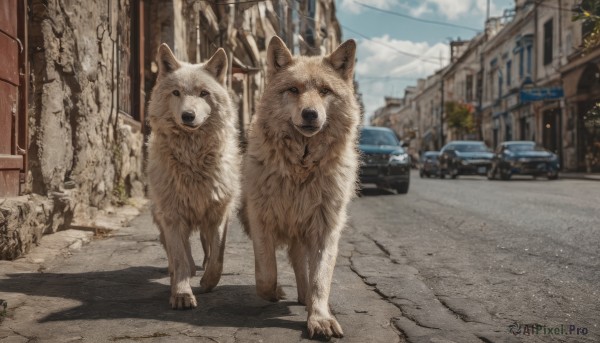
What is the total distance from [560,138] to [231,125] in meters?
30.7

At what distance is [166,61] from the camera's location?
4.30 meters

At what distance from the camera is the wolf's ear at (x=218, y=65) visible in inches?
176

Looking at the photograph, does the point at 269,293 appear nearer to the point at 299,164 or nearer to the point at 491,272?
the point at 299,164

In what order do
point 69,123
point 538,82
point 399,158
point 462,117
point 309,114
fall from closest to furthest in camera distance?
point 309,114, point 69,123, point 399,158, point 538,82, point 462,117

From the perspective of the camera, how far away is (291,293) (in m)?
4.05

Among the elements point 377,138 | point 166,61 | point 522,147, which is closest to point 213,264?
point 166,61

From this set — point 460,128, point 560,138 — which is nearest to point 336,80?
point 560,138

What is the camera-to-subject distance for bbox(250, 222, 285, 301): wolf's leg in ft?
11.6

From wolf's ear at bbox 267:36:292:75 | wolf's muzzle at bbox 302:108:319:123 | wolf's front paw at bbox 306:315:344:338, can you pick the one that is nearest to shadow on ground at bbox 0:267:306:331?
wolf's front paw at bbox 306:315:344:338

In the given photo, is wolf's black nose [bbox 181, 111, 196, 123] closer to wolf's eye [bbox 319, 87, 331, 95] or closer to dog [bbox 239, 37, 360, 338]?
dog [bbox 239, 37, 360, 338]

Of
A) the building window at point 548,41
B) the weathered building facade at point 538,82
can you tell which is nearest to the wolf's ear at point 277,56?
the weathered building facade at point 538,82

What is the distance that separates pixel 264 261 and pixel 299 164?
66cm

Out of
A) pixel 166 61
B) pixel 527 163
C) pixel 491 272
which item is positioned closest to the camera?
pixel 166 61

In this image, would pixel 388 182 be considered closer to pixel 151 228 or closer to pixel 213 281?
pixel 151 228
